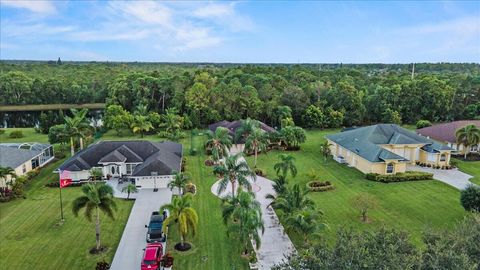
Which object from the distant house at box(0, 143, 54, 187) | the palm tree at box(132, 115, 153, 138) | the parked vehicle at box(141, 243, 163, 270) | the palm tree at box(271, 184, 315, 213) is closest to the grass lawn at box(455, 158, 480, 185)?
the palm tree at box(271, 184, 315, 213)

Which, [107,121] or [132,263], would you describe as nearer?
[132,263]

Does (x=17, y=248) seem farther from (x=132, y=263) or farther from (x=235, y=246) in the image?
(x=235, y=246)

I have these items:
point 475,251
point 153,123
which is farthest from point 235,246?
point 153,123

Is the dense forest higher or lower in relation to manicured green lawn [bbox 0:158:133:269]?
higher

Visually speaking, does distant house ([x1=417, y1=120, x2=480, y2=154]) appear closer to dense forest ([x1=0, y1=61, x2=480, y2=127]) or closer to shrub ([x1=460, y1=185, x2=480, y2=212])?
dense forest ([x1=0, y1=61, x2=480, y2=127])

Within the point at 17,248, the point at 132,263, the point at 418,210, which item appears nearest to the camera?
the point at 132,263
